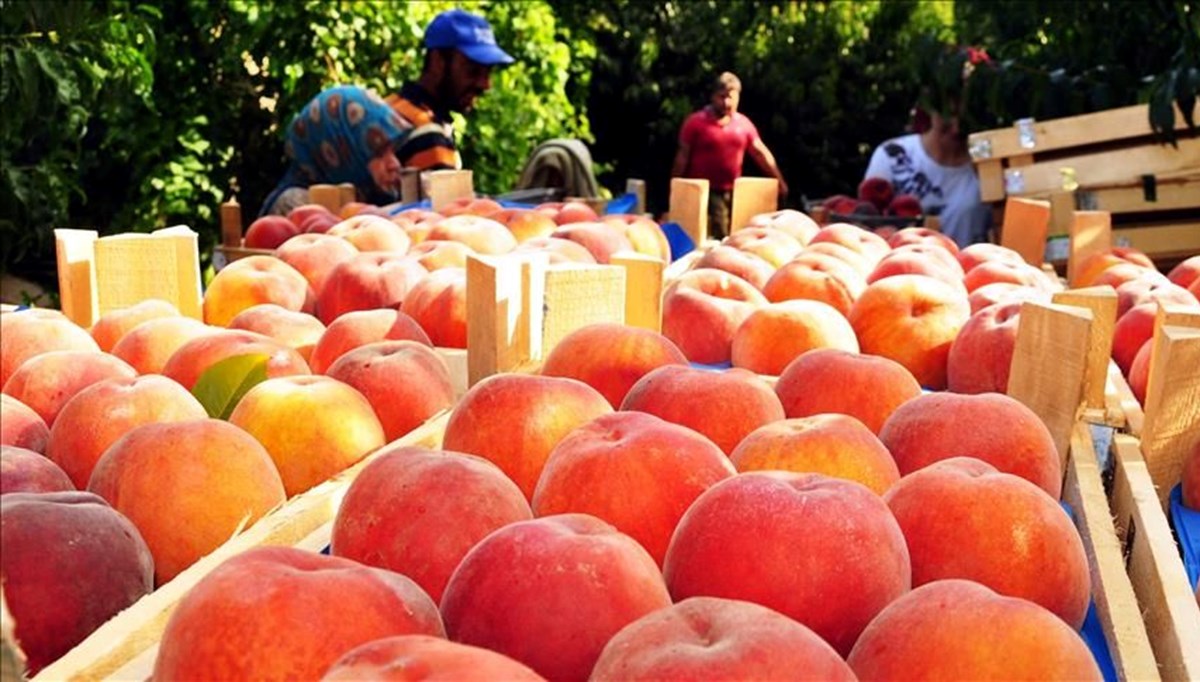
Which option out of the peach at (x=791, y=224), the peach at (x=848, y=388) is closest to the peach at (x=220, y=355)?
the peach at (x=848, y=388)

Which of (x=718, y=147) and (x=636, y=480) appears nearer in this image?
(x=636, y=480)

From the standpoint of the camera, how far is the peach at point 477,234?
3.27 metres

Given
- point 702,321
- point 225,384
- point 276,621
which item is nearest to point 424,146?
point 702,321

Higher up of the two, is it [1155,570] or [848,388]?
[848,388]

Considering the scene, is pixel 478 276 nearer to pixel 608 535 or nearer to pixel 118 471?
pixel 118 471

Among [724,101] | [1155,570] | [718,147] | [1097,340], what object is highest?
[724,101]

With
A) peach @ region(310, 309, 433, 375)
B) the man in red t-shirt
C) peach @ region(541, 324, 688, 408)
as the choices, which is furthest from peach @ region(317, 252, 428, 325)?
the man in red t-shirt

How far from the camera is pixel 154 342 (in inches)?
90.0

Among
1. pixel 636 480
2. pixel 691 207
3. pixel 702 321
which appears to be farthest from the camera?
pixel 691 207

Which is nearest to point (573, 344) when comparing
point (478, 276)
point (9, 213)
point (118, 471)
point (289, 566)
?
point (478, 276)

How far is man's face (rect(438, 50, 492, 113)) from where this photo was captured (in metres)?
5.35

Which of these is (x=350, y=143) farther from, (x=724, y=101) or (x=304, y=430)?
(x=724, y=101)

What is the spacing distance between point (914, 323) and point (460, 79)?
317 cm

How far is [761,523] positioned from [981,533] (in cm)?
29
